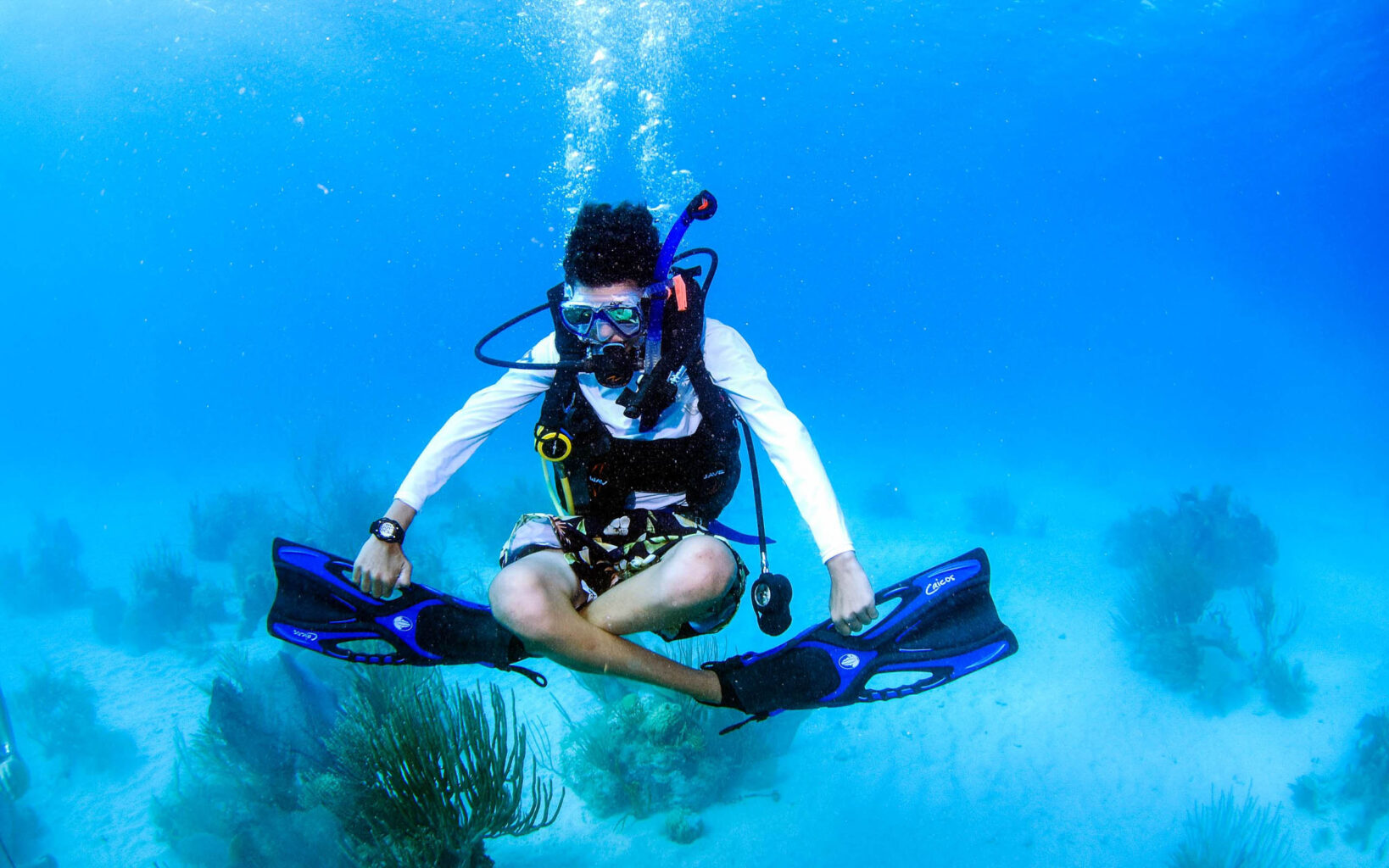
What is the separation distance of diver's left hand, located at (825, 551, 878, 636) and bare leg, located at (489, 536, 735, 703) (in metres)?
0.44

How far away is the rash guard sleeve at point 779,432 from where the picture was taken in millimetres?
Answer: 2438

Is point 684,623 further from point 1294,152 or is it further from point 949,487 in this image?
point 1294,152

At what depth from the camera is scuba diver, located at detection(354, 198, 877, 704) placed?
2.41 metres

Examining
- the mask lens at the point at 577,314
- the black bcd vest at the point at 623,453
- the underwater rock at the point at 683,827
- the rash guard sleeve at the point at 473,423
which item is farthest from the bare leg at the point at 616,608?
the underwater rock at the point at 683,827

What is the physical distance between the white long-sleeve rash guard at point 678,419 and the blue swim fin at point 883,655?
1.63 feet

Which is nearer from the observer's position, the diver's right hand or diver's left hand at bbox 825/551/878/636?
diver's left hand at bbox 825/551/878/636

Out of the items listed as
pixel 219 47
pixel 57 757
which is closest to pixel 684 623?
pixel 57 757

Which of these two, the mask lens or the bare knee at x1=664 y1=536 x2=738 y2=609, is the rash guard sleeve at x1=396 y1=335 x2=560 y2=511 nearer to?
the mask lens

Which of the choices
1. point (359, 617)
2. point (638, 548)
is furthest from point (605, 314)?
point (359, 617)

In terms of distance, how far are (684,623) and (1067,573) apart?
11.2m

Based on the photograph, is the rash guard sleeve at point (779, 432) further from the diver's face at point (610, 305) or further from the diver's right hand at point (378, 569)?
the diver's right hand at point (378, 569)

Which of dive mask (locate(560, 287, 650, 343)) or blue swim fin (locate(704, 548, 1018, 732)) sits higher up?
dive mask (locate(560, 287, 650, 343))

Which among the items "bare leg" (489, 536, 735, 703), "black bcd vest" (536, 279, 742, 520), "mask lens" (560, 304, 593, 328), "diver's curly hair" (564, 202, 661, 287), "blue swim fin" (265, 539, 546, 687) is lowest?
"bare leg" (489, 536, 735, 703)

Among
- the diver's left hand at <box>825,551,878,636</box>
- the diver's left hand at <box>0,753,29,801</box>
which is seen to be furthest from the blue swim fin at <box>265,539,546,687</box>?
the diver's left hand at <box>0,753,29,801</box>
